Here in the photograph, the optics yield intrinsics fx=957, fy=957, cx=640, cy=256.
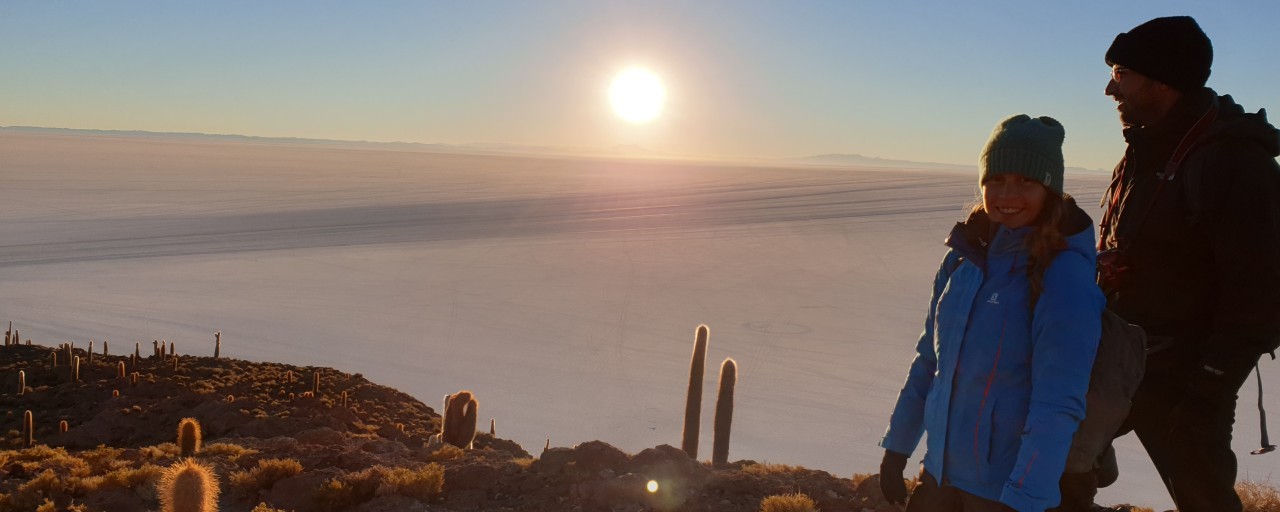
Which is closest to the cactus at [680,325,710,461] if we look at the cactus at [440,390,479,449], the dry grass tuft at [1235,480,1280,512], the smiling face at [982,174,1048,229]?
the cactus at [440,390,479,449]

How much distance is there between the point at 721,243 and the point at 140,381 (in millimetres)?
36604

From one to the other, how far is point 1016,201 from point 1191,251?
0.81 meters

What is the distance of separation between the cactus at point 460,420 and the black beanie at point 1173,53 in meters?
8.68

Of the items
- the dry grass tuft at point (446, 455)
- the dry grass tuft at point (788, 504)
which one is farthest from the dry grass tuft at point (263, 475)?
the dry grass tuft at point (788, 504)

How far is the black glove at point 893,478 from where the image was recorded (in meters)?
2.68

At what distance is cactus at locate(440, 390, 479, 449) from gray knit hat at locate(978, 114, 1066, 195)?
28.8ft

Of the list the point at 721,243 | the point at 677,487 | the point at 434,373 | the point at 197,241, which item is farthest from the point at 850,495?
the point at 197,241

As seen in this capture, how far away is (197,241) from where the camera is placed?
167 ft

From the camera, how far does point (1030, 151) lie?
2.45 metres

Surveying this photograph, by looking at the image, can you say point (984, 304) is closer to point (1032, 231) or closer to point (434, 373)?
point (1032, 231)

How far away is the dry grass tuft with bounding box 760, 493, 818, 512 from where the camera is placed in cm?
536

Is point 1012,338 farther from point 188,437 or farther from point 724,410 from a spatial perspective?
point 724,410

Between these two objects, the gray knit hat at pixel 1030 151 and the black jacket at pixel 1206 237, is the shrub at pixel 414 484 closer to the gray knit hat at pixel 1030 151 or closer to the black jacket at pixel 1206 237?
the black jacket at pixel 1206 237

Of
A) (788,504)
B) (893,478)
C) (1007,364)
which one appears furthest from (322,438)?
(1007,364)
